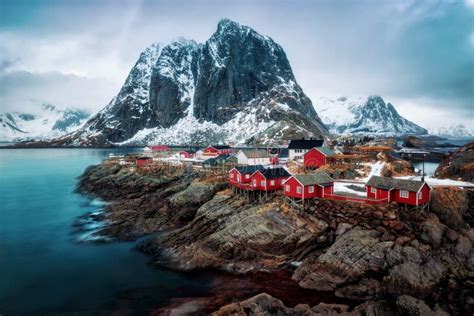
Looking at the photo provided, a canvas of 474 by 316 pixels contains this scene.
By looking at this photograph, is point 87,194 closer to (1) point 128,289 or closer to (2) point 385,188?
Answer: (1) point 128,289

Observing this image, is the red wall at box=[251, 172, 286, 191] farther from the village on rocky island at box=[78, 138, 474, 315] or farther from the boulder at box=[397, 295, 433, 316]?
the boulder at box=[397, 295, 433, 316]

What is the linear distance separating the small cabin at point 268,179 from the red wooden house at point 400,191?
12340 millimetres

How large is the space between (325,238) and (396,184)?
34.5ft

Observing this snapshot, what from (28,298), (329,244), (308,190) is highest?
(308,190)

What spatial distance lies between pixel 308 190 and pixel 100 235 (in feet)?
94.8

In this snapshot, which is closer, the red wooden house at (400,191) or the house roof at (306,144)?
the red wooden house at (400,191)

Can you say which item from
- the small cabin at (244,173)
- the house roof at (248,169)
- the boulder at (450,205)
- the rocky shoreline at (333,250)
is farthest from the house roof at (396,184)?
the house roof at (248,169)

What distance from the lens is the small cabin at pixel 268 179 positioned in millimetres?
44625

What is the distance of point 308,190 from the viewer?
1537 inches

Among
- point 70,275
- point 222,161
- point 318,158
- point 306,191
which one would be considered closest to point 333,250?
point 306,191

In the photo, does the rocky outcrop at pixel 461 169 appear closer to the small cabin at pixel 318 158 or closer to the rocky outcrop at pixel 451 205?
the rocky outcrop at pixel 451 205

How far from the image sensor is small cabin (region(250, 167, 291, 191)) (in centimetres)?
4462

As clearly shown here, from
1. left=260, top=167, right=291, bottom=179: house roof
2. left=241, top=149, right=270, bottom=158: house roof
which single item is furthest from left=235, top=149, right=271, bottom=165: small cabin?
left=260, top=167, right=291, bottom=179: house roof

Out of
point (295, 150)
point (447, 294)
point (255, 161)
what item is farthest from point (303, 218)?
point (295, 150)
